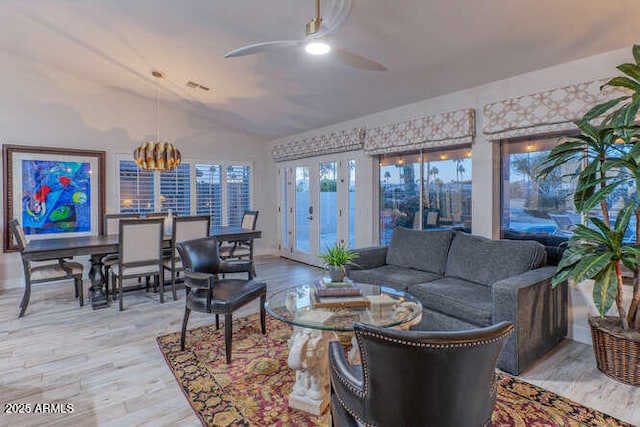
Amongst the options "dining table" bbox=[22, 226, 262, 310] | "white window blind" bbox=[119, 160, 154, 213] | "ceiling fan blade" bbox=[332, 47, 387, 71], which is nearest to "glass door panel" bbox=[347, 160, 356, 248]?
"dining table" bbox=[22, 226, 262, 310]

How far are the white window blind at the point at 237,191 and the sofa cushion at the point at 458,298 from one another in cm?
472

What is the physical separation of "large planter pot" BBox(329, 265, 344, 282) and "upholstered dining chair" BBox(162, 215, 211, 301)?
7.91 feet

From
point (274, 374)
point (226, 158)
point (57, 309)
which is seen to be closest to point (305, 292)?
point (274, 374)

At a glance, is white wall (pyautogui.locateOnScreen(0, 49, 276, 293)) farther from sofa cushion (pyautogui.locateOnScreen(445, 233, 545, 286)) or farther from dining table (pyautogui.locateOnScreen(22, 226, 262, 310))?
sofa cushion (pyautogui.locateOnScreen(445, 233, 545, 286))

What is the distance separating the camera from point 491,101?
3594 millimetres

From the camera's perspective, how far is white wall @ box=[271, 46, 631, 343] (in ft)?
9.50

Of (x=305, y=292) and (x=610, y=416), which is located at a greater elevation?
(x=305, y=292)

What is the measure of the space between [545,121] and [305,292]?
107 inches

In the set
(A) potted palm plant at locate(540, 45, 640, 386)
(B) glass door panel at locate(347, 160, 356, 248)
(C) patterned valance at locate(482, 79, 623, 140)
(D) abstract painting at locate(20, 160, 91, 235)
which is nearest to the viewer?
(A) potted palm plant at locate(540, 45, 640, 386)

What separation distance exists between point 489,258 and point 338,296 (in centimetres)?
169

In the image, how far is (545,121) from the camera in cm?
312

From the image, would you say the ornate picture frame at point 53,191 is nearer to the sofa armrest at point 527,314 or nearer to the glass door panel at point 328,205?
the glass door panel at point 328,205

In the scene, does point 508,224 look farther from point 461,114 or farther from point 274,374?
point 274,374

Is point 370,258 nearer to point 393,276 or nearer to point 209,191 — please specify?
point 393,276
